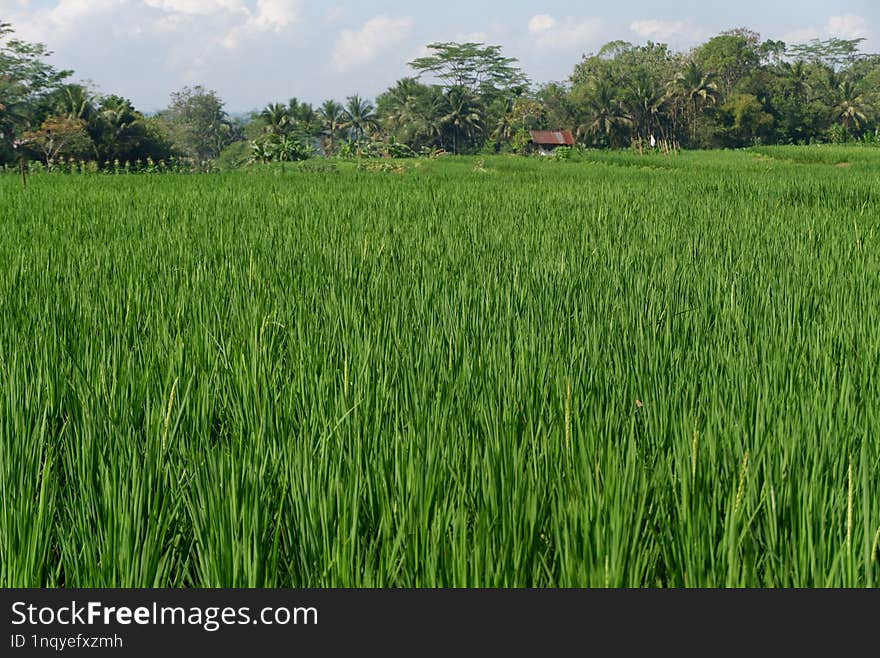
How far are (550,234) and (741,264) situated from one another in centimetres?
165

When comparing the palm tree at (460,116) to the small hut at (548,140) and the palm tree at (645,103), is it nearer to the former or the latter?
the small hut at (548,140)

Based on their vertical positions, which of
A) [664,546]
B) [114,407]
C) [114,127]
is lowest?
[664,546]

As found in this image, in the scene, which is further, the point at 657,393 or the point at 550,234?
the point at 550,234

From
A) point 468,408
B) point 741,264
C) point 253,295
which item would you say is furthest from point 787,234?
point 468,408

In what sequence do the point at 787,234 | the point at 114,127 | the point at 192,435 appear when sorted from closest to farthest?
the point at 192,435 < the point at 787,234 < the point at 114,127

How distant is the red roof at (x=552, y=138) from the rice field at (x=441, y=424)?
151 ft

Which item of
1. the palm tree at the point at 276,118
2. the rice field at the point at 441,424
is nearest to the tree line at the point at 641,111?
the palm tree at the point at 276,118

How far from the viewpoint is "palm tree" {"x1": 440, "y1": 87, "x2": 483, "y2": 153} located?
51344mm

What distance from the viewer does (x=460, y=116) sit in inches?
2020

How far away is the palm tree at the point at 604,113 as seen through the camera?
51.1 meters

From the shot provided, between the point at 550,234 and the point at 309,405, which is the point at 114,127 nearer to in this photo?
the point at 550,234

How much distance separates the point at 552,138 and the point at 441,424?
164ft

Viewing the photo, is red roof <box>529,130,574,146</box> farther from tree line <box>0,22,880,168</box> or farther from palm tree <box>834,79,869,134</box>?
palm tree <box>834,79,869,134</box>

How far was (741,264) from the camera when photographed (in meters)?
4.30
